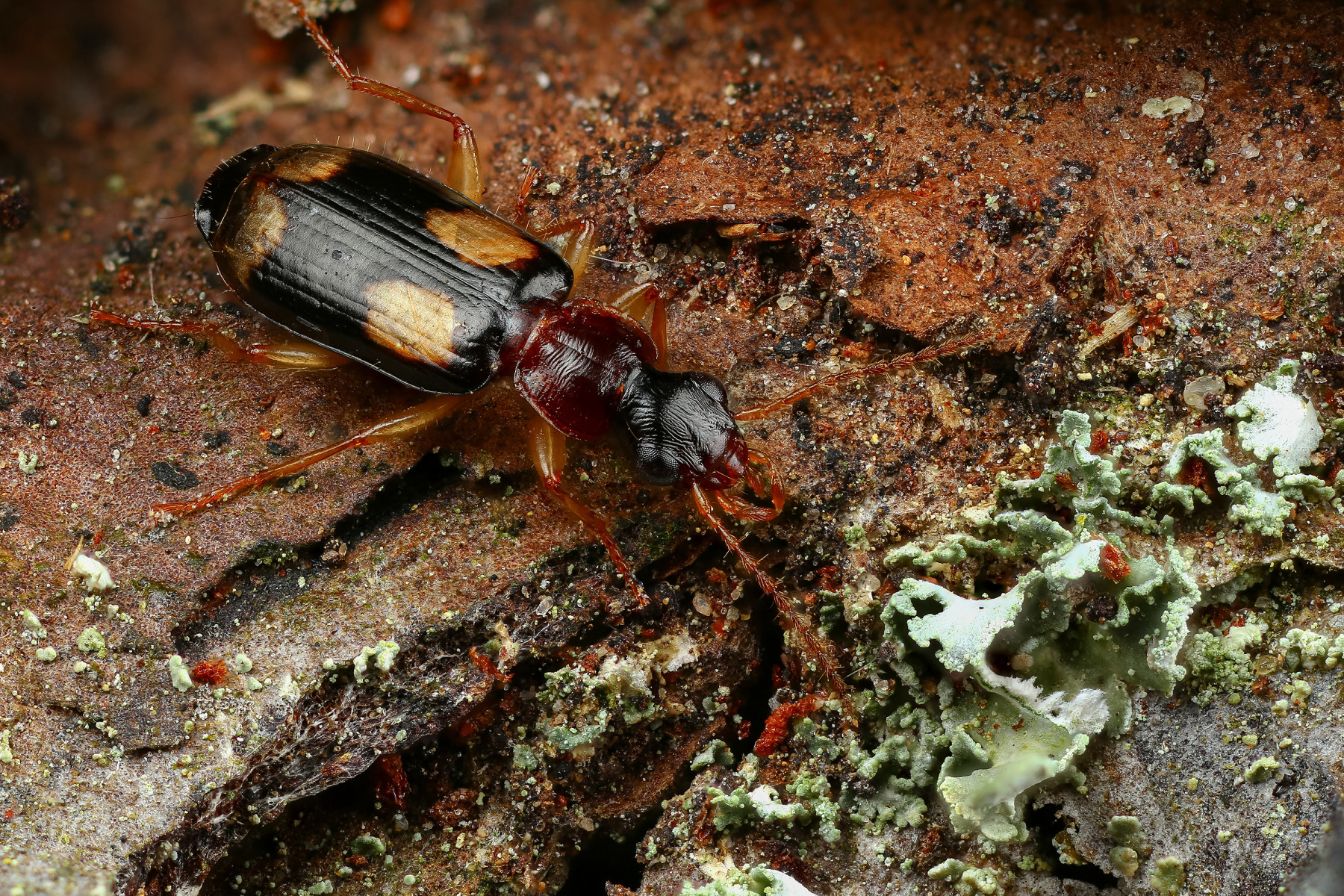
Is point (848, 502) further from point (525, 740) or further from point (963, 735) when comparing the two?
point (525, 740)

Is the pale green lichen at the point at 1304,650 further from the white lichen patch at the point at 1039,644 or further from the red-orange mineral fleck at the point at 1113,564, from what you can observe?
the red-orange mineral fleck at the point at 1113,564

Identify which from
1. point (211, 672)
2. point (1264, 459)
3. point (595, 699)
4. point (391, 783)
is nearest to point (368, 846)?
point (391, 783)

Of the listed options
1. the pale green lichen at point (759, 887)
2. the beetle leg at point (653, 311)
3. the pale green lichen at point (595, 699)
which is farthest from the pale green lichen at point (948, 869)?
the beetle leg at point (653, 311)

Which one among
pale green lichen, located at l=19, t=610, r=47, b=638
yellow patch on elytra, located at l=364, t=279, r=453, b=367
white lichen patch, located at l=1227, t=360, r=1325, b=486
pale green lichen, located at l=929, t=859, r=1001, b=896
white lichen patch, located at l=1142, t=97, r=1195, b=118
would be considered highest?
white lichen patch, located at l=1142, t=97, r=1195, b=118

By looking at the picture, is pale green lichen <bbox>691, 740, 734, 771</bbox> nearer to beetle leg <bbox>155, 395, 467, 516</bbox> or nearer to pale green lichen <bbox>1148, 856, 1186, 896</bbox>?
pale green lichen <bbox>1148, 856, 1186, 896</bbox>

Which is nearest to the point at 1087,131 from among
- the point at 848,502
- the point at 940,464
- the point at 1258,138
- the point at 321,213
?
the point at 1258,138

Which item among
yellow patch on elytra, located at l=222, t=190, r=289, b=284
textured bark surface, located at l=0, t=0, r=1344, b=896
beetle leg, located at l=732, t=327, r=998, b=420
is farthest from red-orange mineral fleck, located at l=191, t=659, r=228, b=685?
beetle leg, located at l=732, t=327, r=998, b=420
